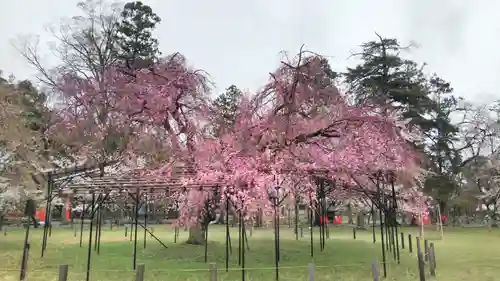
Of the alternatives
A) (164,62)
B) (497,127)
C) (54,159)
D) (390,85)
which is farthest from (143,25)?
(497,127)

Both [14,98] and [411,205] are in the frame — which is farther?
[411,205]

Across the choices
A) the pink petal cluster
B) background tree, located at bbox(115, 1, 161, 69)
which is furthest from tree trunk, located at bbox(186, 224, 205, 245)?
background tree, located at bbox(115, 1, 161, 69)

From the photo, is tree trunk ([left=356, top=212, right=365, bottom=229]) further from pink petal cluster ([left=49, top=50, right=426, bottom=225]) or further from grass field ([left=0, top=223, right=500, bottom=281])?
pink petal cluster ([left=49, top=50, right=426, bottom=225])

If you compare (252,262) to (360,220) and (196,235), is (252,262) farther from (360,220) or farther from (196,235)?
(360,220)

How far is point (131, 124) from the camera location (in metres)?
18.2

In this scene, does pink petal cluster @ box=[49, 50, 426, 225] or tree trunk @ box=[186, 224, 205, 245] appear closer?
pink petal cluster @ box=[49, 50, 426, 225]

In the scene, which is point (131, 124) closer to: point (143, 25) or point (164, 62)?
point (164, 62)

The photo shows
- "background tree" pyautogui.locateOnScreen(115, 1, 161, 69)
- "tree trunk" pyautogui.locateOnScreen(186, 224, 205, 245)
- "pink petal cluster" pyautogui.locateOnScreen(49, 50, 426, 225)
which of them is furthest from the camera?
"background tree" pyautogui.locateOnScreen(115, 1, 161, 69)

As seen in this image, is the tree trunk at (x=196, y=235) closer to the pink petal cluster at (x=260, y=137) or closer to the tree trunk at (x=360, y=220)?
the pink petal cluster at (x=260, y=137)

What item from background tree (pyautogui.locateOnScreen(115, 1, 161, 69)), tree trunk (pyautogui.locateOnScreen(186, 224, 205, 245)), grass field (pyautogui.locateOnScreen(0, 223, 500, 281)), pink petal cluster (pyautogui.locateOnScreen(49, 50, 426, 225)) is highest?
background tree (pyautogui.locateOnScreen(115, 1, 161, 69))

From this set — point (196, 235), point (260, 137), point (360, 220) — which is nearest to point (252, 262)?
point (260, 137)

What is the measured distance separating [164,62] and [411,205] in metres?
16.4

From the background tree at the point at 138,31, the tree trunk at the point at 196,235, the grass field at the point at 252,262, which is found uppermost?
the background tree at the point at 138,31

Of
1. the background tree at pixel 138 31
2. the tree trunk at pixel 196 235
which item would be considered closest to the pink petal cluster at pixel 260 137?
the tree trunk at pixel 196 235
